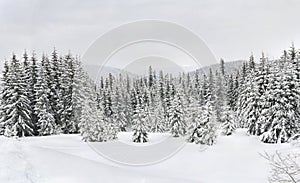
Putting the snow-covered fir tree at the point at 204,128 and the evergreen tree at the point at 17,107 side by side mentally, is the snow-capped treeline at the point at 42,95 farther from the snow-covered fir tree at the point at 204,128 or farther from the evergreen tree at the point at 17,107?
the snow-covered fir tree at the point at 204,128

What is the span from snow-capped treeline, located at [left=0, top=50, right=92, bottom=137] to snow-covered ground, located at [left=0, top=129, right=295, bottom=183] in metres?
5.58

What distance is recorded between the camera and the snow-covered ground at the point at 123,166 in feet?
33.3

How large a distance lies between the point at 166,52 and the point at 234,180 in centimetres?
953

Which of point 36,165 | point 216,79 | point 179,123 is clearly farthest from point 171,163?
point 216,79

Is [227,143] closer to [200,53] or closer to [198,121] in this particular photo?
[198,121]

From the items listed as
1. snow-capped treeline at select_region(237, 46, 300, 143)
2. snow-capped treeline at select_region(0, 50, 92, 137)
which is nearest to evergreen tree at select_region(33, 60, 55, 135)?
snow-capped treeline at select_region(0, 50, 92, 137)

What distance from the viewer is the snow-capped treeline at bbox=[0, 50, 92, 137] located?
34.4 meters

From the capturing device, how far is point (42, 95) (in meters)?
37.0

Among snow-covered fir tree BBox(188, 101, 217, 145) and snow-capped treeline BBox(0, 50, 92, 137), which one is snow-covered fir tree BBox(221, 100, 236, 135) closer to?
snow-covered fir tree BBox(188, 101, 217, 145)

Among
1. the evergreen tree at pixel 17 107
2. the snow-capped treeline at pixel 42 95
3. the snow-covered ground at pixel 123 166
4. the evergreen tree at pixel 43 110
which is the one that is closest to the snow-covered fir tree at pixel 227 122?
the snow-covered ground at pixel 123 166

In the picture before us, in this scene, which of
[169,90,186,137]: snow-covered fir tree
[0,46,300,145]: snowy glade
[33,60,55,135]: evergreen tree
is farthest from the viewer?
[169,90,186,137]: snow-covered fir tree

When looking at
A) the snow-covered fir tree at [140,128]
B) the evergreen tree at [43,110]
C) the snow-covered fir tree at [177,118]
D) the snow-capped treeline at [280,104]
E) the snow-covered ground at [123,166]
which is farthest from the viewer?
the snow-covered fir tree at [177,118]

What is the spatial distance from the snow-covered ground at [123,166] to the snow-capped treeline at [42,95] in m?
5.58

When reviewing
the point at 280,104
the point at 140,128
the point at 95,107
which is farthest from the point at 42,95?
the point at 280,104
